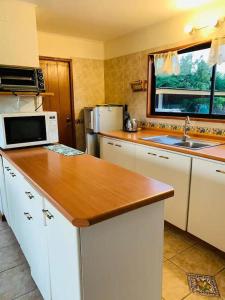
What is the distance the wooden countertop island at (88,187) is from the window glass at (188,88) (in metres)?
1.71

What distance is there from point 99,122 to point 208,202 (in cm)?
203

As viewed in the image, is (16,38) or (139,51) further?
(139,51)

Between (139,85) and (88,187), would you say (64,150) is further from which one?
(139,85)

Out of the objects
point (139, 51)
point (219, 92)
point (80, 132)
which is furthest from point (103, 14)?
point (80, 132)

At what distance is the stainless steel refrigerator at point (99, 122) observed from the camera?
11.3ft

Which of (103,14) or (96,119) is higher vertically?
(103,14)

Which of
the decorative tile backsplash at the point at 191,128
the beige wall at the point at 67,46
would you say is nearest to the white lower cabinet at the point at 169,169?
the decorative tile backsplash at the point at 191,128

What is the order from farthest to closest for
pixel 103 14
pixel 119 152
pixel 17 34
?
pixel 119 152 → pixel 103 14 → pixel 17 34

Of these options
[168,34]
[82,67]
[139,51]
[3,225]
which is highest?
[168,34]

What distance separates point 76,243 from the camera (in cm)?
92

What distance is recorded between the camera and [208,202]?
1953 millimetres

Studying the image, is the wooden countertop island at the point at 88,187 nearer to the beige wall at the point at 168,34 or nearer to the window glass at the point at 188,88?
the window glass at the point at 188,88

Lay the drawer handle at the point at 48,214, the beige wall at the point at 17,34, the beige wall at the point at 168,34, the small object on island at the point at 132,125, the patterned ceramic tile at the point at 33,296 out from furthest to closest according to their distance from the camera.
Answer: the small object on island at the point at 132,125 < the beige wall at the point at 168,34 < the beige wall at the point at 17,34 < the patterned ceramic tile at the point at 33,296 < the drawer handle at the point at 48,214

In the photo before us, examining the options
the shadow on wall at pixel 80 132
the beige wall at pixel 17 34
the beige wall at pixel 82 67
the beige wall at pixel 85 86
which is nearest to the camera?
the beige wall at pixel 17 34
